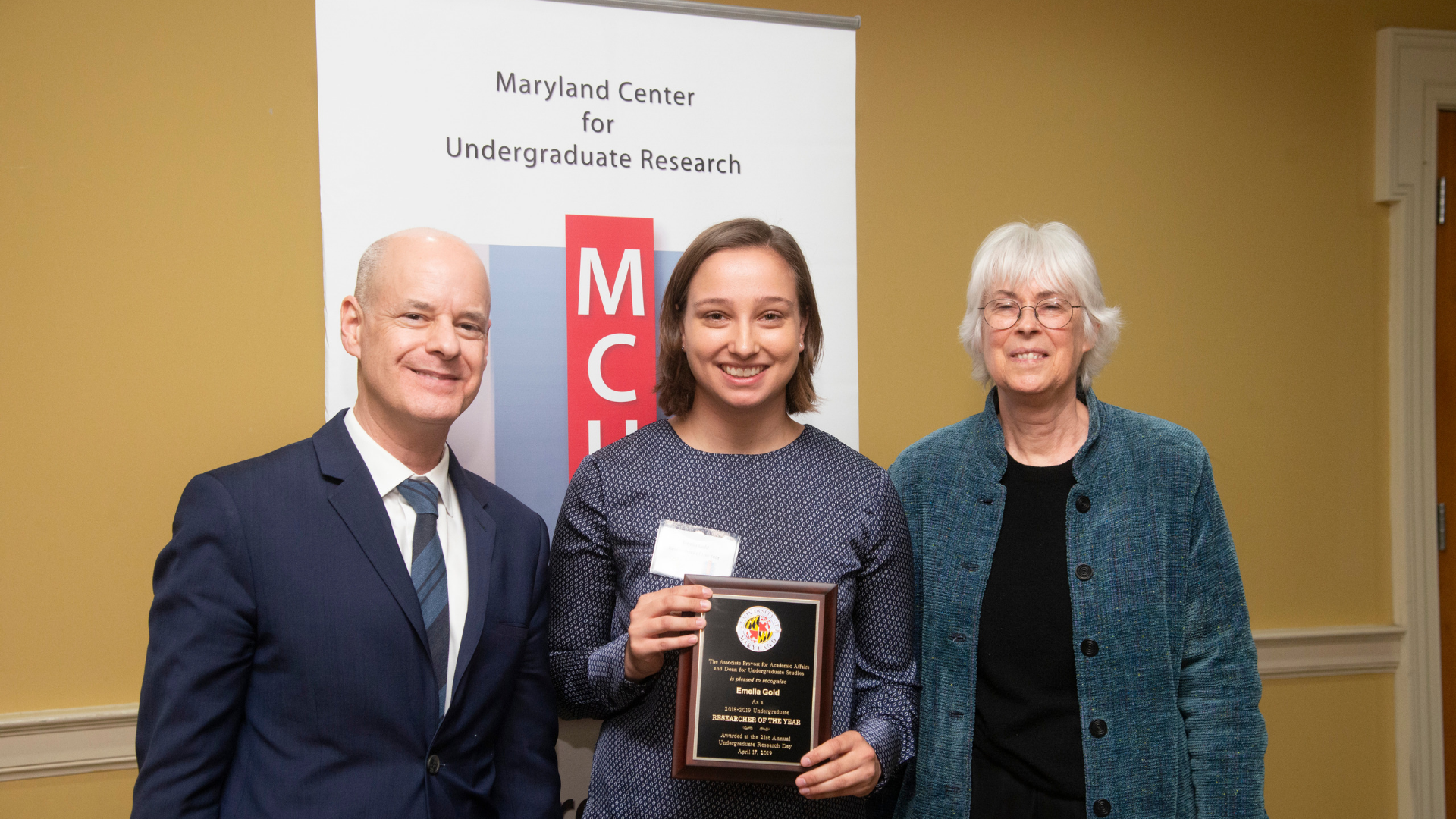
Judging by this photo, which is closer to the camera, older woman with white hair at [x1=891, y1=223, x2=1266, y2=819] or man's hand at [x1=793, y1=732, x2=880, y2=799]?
man's hand at [x1=793, y1=732, x2=880, y2=799]

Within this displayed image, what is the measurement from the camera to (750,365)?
6.15 feet

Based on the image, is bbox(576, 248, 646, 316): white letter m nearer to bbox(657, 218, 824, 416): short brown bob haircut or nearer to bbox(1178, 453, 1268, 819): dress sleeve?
bbox(657, 218, 824, 416): short brown bob haircut

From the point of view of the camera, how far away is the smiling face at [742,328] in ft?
6.10

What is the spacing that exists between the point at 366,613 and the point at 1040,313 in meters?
1.51

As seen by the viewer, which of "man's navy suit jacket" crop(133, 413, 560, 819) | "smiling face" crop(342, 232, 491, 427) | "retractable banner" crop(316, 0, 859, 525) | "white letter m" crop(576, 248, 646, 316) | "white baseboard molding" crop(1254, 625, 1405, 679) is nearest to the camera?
"man's navy suit jacket" crop(133, 413, 560, 819)

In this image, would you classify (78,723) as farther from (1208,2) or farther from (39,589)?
(1208,2)

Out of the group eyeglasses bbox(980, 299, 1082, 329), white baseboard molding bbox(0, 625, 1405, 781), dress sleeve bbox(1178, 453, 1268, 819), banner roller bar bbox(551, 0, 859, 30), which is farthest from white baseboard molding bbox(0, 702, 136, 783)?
dress sleeve bbox(1178, 453, 1268, 819)

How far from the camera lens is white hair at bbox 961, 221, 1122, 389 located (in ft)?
6.49

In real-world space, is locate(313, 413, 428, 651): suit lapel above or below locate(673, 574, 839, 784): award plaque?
above

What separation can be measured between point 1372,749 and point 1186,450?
90.2 inches

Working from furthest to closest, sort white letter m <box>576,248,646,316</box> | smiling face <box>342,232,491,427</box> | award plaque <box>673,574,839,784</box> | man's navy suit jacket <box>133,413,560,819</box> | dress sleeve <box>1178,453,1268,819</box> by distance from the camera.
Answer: white letter m <box>576,248,646,316</box>, dress sleeve <box>1178,453,1268,819</box>, smiling face <box>342,232,491,427</box>, award plaque <box>673,574,839,784</box>, man's navy suit jacket <box>133,413,560,819</box>

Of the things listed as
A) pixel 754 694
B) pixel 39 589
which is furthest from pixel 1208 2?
pixel 39 589

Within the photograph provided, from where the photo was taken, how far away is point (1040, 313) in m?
1.99

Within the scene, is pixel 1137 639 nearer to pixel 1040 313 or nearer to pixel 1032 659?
pixel 1032 659
